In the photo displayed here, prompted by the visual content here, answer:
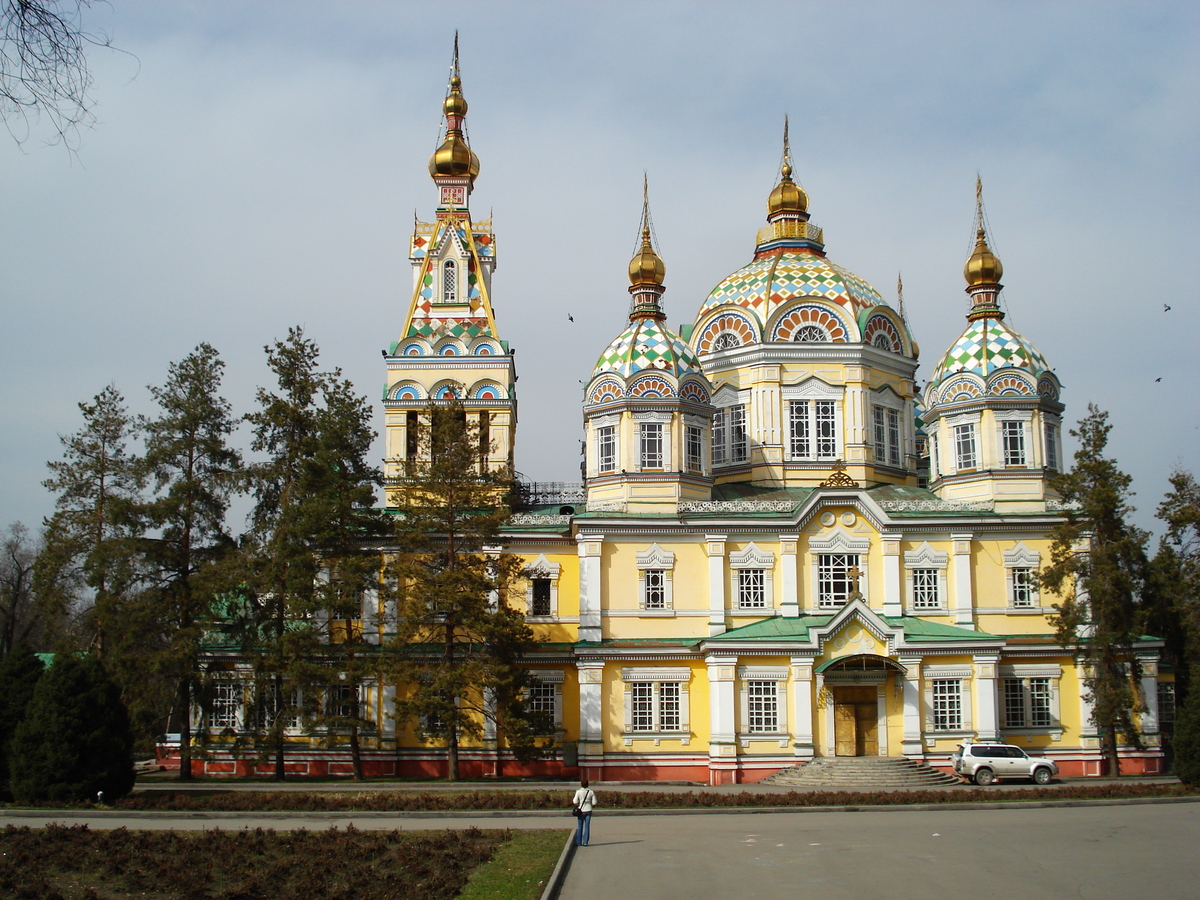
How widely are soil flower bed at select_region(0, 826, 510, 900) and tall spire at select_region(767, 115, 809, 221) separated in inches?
1142

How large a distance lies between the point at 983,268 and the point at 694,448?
11.7 meters

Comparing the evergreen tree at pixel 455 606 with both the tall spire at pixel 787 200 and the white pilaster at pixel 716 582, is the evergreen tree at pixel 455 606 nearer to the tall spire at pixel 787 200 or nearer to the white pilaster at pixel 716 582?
the white pilaster at pixel 716 582

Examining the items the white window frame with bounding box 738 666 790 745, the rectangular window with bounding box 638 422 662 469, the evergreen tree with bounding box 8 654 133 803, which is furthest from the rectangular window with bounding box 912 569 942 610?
the evergreen tree with bounding box 8 654 133 803

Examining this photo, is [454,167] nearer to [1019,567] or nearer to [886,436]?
[886,436]

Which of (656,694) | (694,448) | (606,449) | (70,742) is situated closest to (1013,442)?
(694,448)

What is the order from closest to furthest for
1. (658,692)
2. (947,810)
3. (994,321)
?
(947,810), (658,692), (994,321)

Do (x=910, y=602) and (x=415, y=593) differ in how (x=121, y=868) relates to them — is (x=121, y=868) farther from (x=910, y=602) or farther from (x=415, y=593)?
(x=910, y=602)

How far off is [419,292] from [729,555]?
43.0ft

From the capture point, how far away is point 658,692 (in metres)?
33.7

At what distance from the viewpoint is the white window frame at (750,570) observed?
113ft

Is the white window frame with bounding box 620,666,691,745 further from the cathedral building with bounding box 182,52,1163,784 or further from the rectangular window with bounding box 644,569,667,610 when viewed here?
the rectangular window with bounding box 644,569,667,610

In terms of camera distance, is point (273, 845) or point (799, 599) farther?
point (799, 599)

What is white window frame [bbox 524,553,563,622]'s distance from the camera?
114ft

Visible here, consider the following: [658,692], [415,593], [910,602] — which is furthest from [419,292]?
[910,602]
